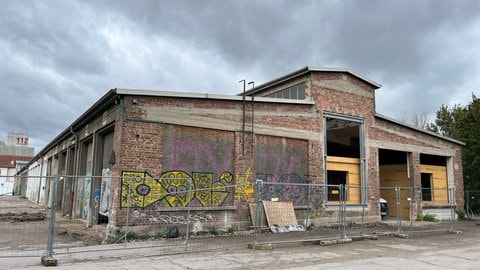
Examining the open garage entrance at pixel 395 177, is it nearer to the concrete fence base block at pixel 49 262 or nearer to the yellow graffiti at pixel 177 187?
the yellow graffiti at pixel 177 187

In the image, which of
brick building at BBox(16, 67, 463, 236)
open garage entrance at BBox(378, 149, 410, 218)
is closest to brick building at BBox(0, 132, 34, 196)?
brick building at BBox(16, 67, 463, 236)

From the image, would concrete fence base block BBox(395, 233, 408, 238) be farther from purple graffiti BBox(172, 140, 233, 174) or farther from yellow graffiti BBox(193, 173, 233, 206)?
purple graffiti BBox(172, 140, 233, 174)

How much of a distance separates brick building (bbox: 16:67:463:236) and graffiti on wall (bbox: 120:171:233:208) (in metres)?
0.03

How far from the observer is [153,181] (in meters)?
12.8

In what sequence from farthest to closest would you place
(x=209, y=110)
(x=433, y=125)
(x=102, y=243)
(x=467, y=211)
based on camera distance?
(x=433, y=125) → (x=467, y=211) → (x=209, y=110) → (x=102, y=243)

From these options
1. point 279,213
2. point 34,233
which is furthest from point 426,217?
point 34,233

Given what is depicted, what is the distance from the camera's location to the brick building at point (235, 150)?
1270cm

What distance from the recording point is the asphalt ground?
856 centimetres

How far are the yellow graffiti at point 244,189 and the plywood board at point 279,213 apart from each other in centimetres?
69

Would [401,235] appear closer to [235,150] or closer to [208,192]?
[235,150]

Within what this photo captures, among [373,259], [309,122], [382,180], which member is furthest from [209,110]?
[382,180]

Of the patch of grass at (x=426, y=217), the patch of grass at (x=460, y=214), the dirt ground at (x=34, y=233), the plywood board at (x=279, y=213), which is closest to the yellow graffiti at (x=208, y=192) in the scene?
the plywood board at (x=279, y=213)

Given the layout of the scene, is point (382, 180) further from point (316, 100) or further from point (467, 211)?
point (316, 100)

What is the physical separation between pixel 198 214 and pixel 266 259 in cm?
456
